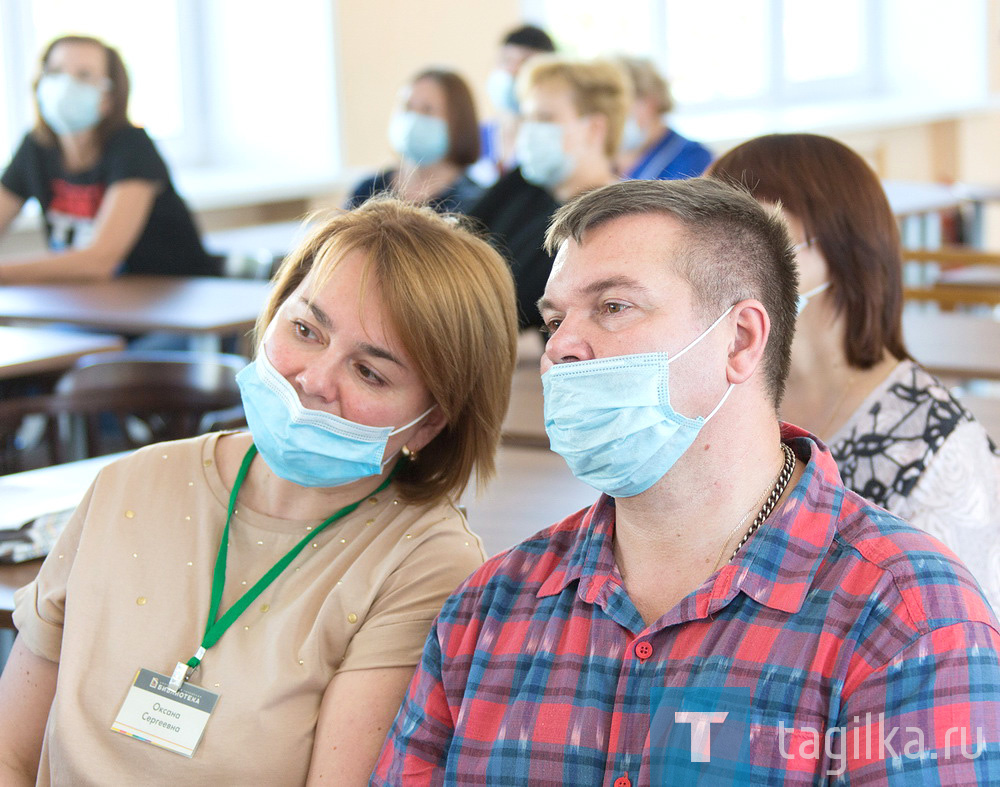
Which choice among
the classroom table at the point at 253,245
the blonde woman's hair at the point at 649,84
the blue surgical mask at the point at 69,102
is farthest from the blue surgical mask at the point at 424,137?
the blue surgical mask at the point at 69,102

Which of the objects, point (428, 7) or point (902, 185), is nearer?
point (428, 7)

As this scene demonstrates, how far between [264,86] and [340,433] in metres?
5.08

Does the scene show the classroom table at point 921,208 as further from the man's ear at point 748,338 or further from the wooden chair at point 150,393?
the man's ear at point 748,338

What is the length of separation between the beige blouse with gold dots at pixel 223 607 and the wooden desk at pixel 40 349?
1554 mm

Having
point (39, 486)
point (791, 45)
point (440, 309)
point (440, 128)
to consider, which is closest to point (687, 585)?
point (440, 309)

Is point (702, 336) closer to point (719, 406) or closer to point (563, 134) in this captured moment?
point (719, 406)

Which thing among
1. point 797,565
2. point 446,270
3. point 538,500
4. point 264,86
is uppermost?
point 264,86

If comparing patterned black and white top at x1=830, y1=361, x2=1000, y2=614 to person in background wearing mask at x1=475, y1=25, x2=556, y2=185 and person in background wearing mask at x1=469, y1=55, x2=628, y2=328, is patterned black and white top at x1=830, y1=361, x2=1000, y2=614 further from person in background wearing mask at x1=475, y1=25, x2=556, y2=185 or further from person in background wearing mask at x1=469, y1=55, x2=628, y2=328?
person in background wearing mask at x1=475, y1=25, x2=556, y2=185

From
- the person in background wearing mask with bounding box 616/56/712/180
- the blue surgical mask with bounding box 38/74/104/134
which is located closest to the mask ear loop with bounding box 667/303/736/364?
the blue surgical mask with bounding box 38/74/104/134

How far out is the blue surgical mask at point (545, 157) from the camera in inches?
156

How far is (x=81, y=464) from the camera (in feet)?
8.14

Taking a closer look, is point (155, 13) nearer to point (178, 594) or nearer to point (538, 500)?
point (538, 500)

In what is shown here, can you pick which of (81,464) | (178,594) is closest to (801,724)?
(178,594)

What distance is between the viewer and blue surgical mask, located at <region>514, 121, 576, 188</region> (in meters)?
3.96
